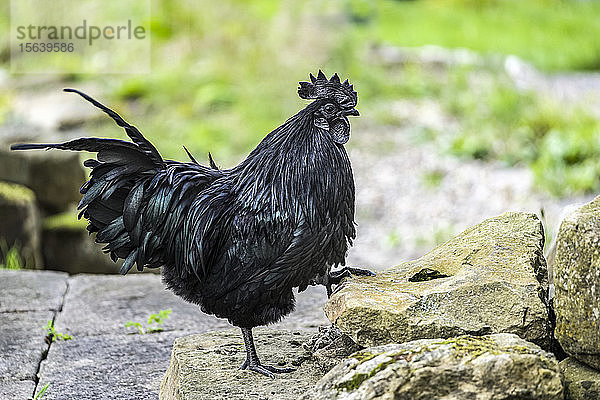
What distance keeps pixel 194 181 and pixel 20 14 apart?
1365 cm

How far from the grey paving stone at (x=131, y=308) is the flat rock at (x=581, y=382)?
1.57 meters

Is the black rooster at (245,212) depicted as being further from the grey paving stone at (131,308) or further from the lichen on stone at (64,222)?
the lichen on stone at (64,222)

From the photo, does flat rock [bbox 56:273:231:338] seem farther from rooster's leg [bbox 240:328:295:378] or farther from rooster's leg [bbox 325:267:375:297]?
rooster's leg [bbox 325:267:375:297]

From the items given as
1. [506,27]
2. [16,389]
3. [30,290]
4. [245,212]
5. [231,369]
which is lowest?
[16,389]

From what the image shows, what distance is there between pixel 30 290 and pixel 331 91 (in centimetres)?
295

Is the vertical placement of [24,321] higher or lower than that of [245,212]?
lower

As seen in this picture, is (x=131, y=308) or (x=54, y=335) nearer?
(x=54, y=335)

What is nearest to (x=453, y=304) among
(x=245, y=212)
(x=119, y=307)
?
(x=245, y=212)

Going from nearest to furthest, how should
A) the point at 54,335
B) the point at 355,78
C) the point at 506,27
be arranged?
the point at 54,335, the point at 355,78, the point at 506,27

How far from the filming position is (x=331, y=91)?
9.20 feet

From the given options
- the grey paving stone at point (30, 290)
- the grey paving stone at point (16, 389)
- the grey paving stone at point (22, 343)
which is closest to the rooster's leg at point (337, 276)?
the grey paving stone at point (16, 389)

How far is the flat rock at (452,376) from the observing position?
7.48ft

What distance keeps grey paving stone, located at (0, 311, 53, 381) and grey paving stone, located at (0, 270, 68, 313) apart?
120mm

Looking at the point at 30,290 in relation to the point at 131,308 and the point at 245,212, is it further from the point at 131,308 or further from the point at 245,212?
the point at 245,212
